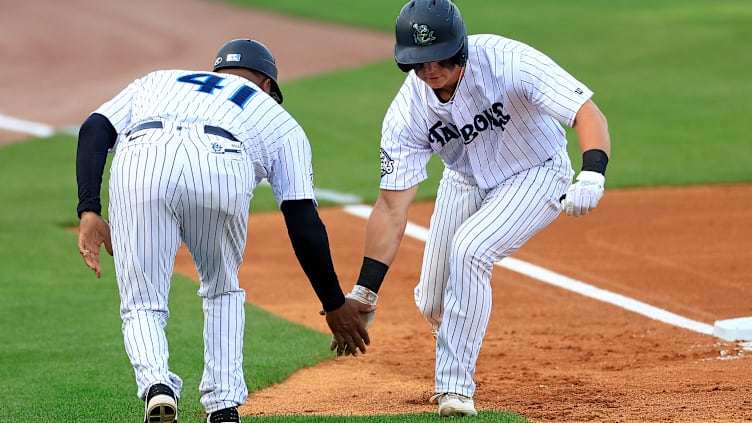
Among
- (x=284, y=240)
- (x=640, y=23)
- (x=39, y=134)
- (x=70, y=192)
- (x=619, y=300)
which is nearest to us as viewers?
(x=619, y=300)

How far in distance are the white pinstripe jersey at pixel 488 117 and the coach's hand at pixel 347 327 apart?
3.00ft

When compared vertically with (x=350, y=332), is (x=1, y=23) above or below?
above

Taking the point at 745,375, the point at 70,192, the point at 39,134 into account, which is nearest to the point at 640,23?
the point at 39,134

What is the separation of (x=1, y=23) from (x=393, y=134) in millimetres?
20597

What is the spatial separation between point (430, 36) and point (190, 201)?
1371 mm

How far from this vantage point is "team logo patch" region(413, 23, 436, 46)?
5.38 m

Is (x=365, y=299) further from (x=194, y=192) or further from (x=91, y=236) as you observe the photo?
(x=91, y=236)

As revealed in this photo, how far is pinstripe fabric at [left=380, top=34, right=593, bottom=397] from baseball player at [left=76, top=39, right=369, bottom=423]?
27.0 inches

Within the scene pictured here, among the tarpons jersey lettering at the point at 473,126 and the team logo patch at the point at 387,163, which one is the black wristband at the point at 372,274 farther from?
the tarpons jersey lettering at the point at 473,126

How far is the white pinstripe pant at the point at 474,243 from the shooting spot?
5.48 metres

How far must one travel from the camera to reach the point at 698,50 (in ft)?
67.6

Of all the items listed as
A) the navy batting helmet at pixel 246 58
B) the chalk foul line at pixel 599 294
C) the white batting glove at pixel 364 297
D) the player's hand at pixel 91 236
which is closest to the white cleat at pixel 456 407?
the white batting glove at pixel 364 297

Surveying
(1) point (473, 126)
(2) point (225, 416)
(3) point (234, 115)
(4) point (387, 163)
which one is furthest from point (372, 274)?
(3) point (234, 115)

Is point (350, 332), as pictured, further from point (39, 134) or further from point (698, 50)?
point (698, 50)
